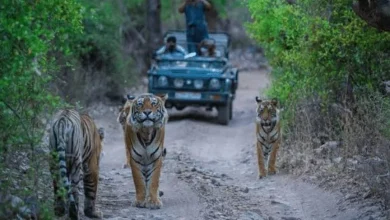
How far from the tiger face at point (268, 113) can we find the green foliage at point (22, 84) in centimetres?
517

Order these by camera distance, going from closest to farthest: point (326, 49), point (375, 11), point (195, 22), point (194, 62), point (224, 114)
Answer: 1. point (375, 11)
2. point (326, 49)
3. point (194, 62)
4. point (224, 114)
5. point (195, 22)

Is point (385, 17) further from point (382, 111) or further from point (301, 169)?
point (301, 169)

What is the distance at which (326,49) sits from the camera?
50.4 feet

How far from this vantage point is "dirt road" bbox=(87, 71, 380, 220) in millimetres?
11943

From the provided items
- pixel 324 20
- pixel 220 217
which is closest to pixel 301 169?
pixel 324 20

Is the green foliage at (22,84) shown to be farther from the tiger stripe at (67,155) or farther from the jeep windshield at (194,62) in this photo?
the jeep windshield at (194,62)

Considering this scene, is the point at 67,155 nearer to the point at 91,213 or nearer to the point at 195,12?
the point at 91,213

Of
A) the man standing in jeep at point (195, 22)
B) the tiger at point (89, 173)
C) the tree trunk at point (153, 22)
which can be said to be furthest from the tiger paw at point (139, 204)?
the tree trunk at point (153, 22)

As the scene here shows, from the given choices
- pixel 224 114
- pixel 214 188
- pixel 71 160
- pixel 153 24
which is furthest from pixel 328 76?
pixel 153 24

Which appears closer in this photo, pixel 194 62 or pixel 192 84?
pixel 192 84

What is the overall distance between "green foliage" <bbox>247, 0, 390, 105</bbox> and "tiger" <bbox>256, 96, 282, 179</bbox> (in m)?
1.17

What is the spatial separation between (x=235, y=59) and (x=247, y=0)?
2636cm

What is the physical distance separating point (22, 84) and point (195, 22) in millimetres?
14158

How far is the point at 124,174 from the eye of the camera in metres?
15.1
